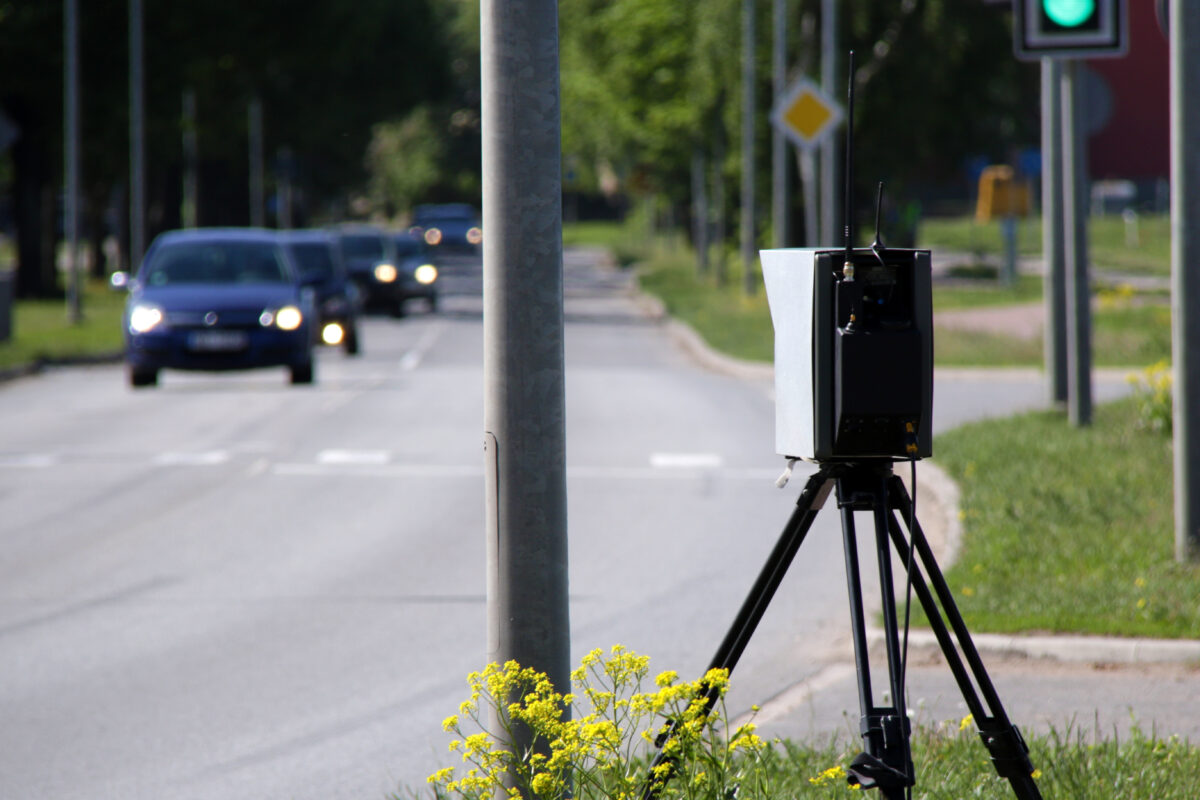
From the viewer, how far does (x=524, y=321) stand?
412 centimetres

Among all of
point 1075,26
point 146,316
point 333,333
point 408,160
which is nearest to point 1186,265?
point 1075,26

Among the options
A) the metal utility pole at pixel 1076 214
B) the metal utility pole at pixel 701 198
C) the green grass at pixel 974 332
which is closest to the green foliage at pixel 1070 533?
the metal utility pole at pixel 1076 214

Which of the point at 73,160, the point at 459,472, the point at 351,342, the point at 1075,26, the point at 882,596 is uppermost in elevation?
the point at 73,160

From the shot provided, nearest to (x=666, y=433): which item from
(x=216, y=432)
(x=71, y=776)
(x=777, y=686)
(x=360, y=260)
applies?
(x=216, y=432)

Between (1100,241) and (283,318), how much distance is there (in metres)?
45.7

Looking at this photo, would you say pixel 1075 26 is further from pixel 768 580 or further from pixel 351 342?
pixel 351 342

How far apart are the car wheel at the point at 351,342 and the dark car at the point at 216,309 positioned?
6114 mm

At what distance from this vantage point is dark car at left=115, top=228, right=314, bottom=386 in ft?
63.8

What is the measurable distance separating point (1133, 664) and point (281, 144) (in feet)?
201

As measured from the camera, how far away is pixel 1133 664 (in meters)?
7.10

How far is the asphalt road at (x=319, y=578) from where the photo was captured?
6344 mm

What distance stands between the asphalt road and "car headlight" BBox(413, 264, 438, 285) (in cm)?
1894

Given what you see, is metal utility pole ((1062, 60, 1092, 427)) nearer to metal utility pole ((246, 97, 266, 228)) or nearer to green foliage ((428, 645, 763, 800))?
green foliage ((428, 645, 763, 800))

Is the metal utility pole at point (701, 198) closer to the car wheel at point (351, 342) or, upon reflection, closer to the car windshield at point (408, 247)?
the car windshield at point (408, 247)
